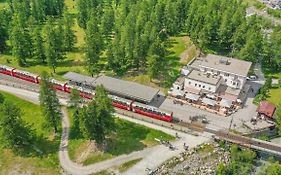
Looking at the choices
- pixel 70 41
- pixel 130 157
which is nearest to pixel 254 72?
pixel 130 157

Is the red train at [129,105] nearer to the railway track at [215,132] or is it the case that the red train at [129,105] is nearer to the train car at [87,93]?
the train car at [87,93]

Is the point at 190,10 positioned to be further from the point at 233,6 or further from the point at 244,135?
the point at 244,135

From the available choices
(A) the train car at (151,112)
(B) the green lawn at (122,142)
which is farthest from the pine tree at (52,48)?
(A) the train car at (151,112)

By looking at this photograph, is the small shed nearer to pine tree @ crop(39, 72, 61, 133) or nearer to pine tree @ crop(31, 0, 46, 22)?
pine tree @ crop(39, 72, 61, 133)

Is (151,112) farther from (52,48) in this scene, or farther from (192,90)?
→ (52,48)

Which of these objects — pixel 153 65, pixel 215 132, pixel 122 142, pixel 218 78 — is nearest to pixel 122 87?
pixel 153 65

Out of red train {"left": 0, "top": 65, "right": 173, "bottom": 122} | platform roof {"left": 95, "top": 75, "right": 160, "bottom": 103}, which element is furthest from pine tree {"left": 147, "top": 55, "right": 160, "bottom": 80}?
red train {"left": 0, "top": 65, "right": 173, "bottom": 122}
